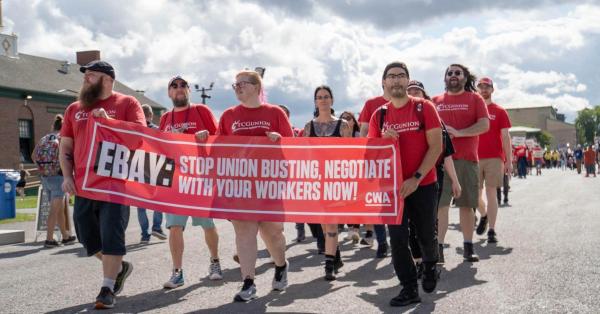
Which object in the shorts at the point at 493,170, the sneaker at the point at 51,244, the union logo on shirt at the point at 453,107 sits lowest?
the sneaker at the point at 51,244

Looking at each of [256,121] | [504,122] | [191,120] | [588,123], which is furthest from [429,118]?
[588,123]

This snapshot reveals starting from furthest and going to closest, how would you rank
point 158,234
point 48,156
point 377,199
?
point 48,156
point 158,234
point 377,199

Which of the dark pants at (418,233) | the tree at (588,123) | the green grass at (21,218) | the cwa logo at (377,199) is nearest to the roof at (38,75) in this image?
the green grass at (21,218)

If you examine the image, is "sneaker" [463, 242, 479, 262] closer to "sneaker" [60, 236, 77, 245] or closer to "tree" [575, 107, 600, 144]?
"sneaker" [60, 236, 77, 245]

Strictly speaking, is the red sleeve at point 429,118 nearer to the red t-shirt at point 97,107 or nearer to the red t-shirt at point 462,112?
the red t-shirt at point 462,112

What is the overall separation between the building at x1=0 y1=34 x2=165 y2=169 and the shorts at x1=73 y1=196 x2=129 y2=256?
123ft

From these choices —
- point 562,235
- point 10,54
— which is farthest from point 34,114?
point 562,235

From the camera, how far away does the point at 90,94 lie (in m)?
5.64

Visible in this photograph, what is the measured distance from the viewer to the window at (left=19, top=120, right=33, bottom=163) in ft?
138

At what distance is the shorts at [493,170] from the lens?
8.55 m

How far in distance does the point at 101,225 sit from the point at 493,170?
17.0 feet

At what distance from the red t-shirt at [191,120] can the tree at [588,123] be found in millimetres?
199713

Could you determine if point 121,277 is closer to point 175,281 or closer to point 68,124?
point 175,281

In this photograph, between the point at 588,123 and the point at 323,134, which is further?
the point at 588,123
